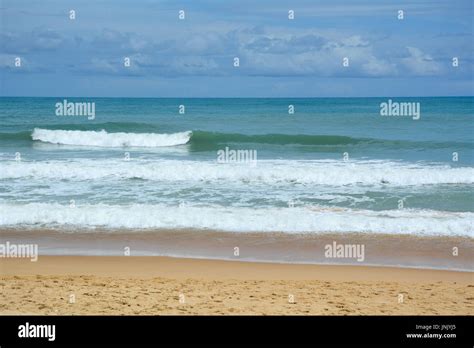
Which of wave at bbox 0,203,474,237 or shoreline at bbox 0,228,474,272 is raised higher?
wave at bbox 0,203,474,237

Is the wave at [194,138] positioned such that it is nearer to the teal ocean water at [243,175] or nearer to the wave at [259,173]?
the teal ocean water at [243,175]

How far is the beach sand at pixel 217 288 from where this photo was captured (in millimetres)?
7168

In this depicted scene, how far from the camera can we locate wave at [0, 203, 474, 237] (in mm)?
11492

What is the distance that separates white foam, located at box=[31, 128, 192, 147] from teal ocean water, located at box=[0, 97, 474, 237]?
6cm

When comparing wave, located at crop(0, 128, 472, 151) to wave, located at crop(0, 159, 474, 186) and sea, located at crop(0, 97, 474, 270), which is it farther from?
wave, located at crop(0, 159, 474, 186)

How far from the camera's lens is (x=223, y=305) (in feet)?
23.9

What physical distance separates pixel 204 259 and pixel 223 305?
2513 millimetres

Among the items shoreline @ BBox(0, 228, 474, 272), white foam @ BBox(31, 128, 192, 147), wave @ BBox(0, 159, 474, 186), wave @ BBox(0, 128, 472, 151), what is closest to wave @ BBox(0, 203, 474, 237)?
shoreline @ BBox(0, 228, 474, 272)

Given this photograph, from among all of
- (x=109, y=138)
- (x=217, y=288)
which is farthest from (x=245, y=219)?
(x=109, y=138)

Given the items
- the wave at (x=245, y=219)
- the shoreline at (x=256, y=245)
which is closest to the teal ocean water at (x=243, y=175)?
the wave at (x=245, y=219)

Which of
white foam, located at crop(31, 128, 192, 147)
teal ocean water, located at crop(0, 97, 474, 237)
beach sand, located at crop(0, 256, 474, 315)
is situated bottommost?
beach sand, located at crop(0, 256, 474, 315)

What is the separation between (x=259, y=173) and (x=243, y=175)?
18.8 inches

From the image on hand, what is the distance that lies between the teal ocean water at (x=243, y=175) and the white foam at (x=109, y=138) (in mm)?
60
